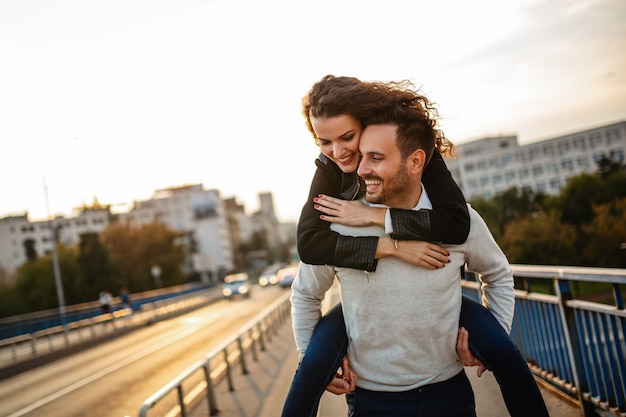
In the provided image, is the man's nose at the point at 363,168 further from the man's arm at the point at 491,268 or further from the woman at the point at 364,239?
the man's arm at the point at 491,268

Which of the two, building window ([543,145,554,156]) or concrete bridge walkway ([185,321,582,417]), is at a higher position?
building window ([543,145,554,156])

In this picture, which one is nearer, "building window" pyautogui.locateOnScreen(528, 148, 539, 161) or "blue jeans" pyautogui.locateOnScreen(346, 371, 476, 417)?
"blue jeans" pyautogui.locateOnScreen(346, 371, 476, 417)

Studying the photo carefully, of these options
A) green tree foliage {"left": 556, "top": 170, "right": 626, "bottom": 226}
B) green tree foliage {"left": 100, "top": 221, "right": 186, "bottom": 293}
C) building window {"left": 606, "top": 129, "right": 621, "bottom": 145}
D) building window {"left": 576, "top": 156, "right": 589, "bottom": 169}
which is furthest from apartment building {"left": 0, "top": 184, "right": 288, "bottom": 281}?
building window {"left": 606, "top": 129, "right": 621, "bottom": 145}

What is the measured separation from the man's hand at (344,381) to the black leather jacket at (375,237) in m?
0.44

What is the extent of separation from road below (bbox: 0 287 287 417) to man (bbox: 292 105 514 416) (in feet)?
25.6

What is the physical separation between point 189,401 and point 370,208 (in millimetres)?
7113

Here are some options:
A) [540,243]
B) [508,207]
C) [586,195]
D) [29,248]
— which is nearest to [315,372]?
[540,243]

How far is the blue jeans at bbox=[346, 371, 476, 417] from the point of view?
94.8 inches

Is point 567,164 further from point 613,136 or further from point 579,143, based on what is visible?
point 613,136

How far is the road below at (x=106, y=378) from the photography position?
10.7 metres

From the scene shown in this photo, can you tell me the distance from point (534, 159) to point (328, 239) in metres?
132

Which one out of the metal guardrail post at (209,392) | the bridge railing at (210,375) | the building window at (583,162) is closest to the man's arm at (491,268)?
the bridge railing at (210,375)

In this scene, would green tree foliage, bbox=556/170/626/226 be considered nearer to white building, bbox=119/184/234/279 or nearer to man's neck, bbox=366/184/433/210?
man's neck, bbox=366/184/433/210

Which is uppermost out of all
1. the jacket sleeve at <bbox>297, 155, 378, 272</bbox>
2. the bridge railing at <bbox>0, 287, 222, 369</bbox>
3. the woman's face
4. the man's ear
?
the woman's face
